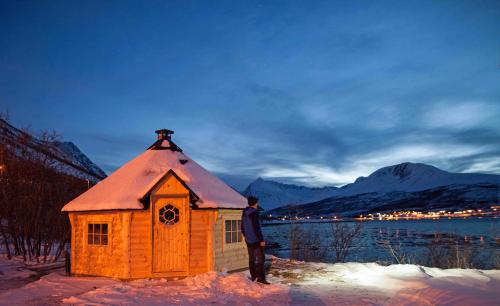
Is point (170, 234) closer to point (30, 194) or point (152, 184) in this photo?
point (152, 184)

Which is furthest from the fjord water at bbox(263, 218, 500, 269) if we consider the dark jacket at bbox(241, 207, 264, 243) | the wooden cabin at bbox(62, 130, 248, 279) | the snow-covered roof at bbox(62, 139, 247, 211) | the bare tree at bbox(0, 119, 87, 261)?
the bare tree at bbox(0, 119, 87, 261)

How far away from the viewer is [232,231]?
14.0 metres

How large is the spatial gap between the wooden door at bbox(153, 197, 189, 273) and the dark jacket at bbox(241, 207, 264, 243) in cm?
247

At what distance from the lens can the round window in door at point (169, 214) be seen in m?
12.9

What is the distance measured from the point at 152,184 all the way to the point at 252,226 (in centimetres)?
375

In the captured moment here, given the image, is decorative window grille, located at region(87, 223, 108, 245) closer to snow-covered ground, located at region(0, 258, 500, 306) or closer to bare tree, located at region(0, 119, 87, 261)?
snow-covered ground, located at region(0, 258, 500, 306)

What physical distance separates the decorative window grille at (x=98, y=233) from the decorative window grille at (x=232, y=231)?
380 cm

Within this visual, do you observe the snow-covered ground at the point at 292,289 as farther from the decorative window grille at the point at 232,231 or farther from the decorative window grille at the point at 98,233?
the decorative window grille at the point at 232,231

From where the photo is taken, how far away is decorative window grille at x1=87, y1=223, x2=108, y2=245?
13.2m

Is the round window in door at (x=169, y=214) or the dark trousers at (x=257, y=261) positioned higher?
the round window in door at (x=169, y=214)

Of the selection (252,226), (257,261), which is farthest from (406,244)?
(252,226)

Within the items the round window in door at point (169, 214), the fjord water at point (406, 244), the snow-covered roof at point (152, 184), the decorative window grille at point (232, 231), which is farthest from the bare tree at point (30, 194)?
the fjord water at point (406, 244)

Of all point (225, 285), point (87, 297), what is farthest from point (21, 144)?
point (225, 285)

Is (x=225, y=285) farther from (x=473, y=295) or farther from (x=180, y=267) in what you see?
(x=473, y=295)
